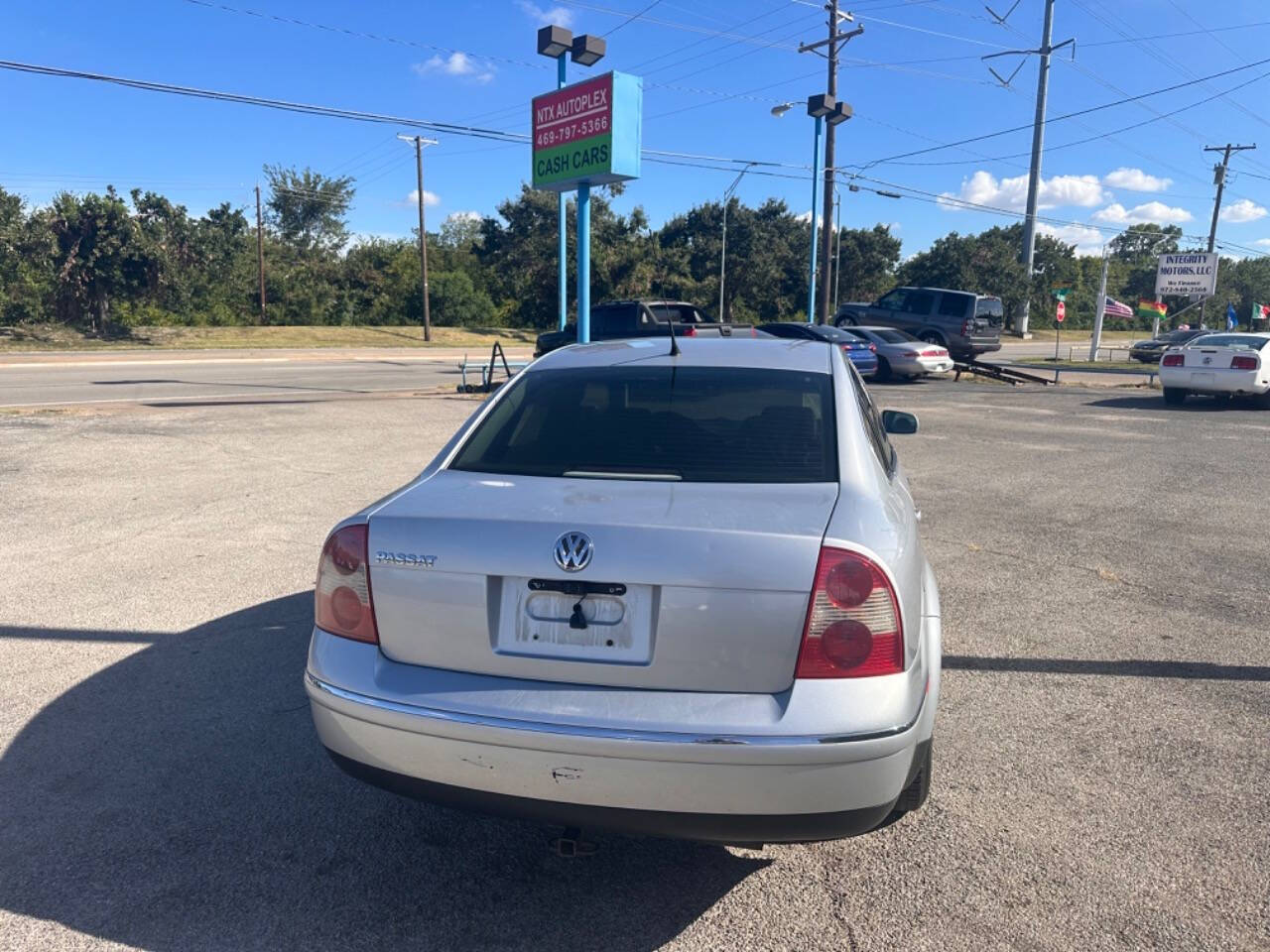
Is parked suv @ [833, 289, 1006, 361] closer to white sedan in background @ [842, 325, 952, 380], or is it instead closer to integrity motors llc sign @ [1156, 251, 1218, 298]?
white sedan in background @ [842, 325, 952, 380]

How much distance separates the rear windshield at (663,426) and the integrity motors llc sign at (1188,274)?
37.9m

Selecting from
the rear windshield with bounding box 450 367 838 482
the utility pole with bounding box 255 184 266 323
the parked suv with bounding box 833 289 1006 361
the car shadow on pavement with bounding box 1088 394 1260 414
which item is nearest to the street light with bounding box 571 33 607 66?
the parked suv with bounding box 833 289 1006 361

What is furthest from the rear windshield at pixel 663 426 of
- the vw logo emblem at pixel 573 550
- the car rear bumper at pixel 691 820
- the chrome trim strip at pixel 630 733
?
the car rear bumper at pixel 691 820

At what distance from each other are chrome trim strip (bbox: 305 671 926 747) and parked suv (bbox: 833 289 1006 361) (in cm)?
2428

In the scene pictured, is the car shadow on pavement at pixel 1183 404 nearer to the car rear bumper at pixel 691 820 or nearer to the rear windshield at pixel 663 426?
the rear windshield at pixel 663 426

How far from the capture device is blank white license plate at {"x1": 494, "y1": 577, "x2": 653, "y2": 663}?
2.49m

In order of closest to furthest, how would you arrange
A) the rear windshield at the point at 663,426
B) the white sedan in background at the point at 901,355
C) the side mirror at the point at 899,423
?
the rear windshield at the point at 663,426, the side mirror at the point at 899,423, the white sedan in background at the point at 901,355

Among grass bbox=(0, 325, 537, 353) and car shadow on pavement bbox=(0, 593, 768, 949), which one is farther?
grass bbox=(0, 325, 537, 353)

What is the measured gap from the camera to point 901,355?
22.2 meters

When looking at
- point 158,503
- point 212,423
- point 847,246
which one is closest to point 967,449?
point 158,503

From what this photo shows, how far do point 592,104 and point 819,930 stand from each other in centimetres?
1784

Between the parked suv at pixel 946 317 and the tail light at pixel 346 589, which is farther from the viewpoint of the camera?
the parked suv at pixel 946 317

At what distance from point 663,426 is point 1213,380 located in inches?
680

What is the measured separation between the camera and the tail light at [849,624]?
2459 millimetres
